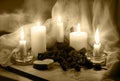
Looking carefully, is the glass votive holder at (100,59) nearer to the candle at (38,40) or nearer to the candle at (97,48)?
the candle at (97,48)

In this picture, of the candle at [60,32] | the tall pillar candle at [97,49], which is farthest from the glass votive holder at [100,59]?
the candle at [60,32]

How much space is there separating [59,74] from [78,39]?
23 cm

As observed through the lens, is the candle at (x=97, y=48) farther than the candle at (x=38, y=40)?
No

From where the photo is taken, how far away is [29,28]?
138 centimetres

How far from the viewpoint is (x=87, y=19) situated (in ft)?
4.27

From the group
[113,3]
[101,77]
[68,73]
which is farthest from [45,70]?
[113,3]

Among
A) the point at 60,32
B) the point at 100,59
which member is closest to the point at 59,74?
the point at 100,59

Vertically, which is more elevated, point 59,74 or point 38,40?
point 38,40

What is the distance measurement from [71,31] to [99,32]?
0.20 metres

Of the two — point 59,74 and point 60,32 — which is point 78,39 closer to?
point 60,32

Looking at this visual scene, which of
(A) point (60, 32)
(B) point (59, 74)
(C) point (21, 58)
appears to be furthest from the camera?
(A) point (60, 32)

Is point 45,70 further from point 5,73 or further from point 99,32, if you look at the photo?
point 99,32

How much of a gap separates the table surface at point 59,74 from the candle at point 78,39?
0.15 metres

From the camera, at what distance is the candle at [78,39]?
4.22 ft
